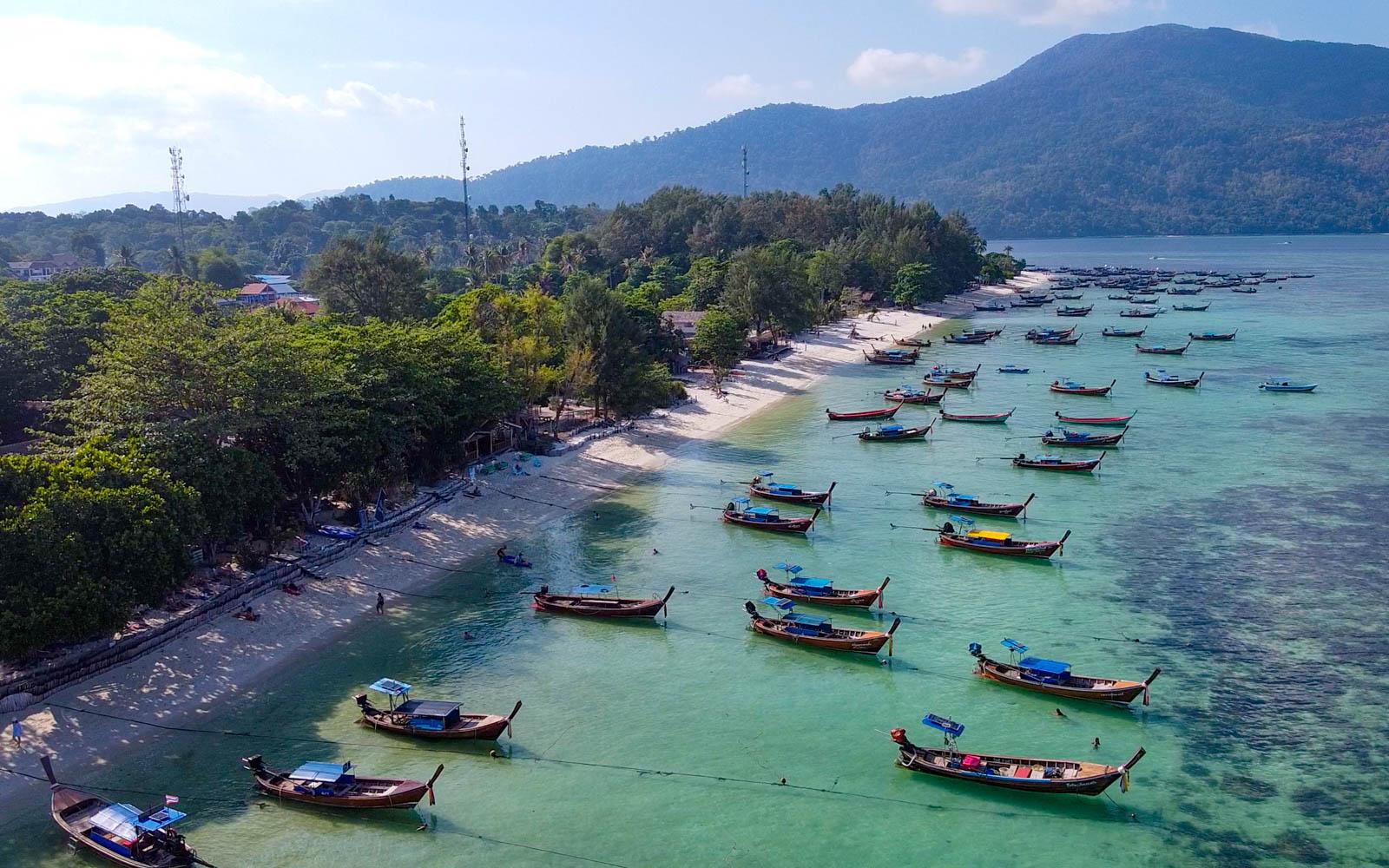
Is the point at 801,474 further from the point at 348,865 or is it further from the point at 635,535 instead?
the point at 348,865

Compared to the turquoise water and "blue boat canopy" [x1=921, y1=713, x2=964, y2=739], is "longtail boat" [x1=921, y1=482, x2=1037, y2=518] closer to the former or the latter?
the turquoise water

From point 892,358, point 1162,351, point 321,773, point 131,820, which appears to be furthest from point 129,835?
point 1162,351

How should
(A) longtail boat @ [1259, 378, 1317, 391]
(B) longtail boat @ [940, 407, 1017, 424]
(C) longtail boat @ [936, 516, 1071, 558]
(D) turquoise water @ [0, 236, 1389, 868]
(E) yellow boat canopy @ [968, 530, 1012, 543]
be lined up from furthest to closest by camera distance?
(A) longtail boat @ [1259, 378, 1317, 391], (B) longtail boat @ [940, 407, 1017, 424], (E) yellow boat canopy @ [968, 530, 1012, 543], (C) longtail boat @ [936, 516, 1071, 558], (D) turquoise water @ [0, 236, 1389, 868]

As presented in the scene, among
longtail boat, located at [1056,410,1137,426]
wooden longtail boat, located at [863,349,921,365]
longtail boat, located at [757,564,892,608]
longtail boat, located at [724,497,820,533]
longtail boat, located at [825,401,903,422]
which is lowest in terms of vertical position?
longtail boat, located at [757,564,892,608]

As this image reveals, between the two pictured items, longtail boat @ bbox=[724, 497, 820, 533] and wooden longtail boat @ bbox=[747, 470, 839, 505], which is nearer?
longtail boat @ bbox=[724, 497, 820, 533]

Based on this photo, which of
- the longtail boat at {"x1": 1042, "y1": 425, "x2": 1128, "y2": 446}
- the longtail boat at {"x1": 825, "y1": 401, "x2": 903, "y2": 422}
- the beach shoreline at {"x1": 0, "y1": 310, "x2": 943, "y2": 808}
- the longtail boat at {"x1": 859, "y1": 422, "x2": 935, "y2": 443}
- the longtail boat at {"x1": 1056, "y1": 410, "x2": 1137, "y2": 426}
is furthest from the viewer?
the longtail boat at {"x1": 825, "y1": 401, "x2": 903, "y2": 422}

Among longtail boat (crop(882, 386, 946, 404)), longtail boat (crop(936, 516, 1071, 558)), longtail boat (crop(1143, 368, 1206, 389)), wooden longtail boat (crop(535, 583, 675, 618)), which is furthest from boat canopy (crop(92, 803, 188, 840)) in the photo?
longtail boat (crop(1143, 368, 1206, 389))

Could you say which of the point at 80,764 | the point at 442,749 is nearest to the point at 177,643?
the point at 80,764
